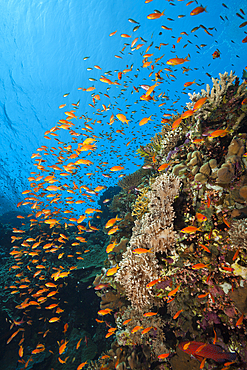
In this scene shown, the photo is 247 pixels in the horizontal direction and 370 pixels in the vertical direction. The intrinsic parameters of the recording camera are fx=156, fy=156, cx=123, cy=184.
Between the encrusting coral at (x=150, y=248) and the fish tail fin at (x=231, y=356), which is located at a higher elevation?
the encrusting coral at (x=150, y=248)

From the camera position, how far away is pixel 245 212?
9.70ft

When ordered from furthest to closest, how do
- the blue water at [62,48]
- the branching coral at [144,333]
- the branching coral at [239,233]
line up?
the blue water at [62,48]
the branching coral at [144,333]
the branching coral at [239,233]

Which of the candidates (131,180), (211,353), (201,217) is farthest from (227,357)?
(131,180)

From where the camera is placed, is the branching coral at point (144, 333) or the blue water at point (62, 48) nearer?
the branching coral at point (144, 333)

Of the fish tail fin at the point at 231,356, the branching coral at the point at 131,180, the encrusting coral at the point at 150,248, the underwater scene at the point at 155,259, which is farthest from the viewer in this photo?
the branching coral at the point at 131,180

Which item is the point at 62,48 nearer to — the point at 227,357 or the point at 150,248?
the point at 150,248

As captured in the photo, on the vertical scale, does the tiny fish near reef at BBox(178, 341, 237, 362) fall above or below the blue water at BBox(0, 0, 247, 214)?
below

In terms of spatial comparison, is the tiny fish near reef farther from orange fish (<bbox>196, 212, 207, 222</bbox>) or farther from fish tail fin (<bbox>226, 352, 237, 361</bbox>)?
orange fish (<bbox>196, 212, 207, 222</bbox>)

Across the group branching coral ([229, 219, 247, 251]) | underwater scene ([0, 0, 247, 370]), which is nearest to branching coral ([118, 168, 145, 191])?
underwater scene ([0, 0, 247, 370])

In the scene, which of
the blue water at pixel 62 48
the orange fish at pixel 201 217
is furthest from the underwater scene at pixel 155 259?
the blue water at pixel 62 48

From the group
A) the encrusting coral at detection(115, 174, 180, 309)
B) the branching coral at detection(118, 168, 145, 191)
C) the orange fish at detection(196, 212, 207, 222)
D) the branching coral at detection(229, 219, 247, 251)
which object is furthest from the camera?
the branching coral at detection(118, 168, 145, 191)

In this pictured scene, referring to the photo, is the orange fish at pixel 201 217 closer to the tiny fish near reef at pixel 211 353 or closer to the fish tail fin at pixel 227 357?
the tiny fish near reef at pixel 211 353

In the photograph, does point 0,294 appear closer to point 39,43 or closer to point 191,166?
point 191,166

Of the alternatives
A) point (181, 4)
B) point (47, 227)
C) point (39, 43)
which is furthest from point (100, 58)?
point (47, 227)
